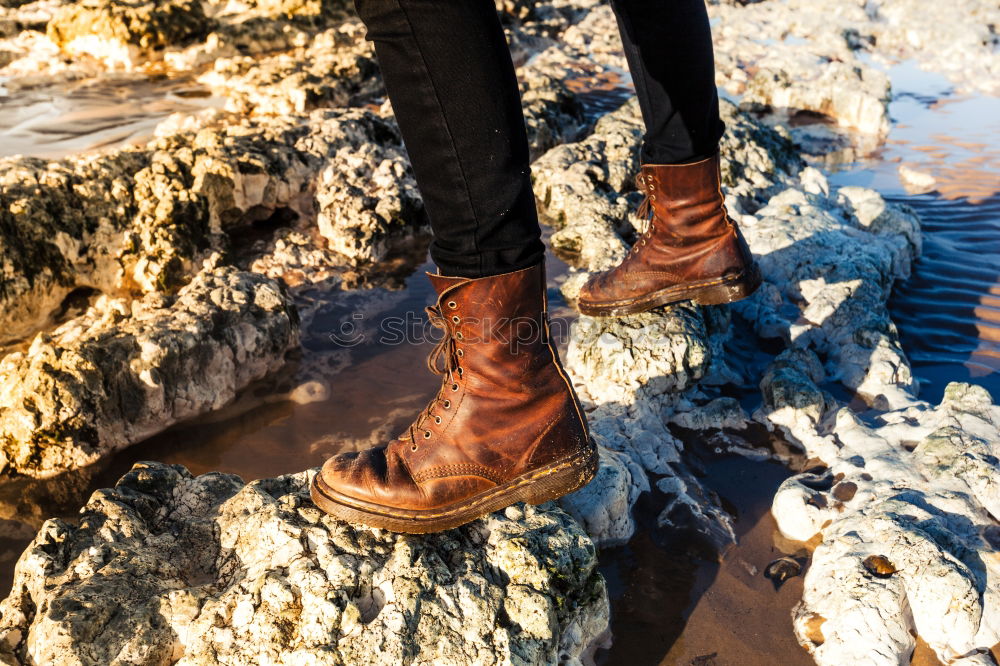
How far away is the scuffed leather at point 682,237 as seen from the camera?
227cm

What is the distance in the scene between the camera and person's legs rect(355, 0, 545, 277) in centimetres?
124

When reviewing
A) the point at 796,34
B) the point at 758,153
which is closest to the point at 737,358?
the point at 758,153

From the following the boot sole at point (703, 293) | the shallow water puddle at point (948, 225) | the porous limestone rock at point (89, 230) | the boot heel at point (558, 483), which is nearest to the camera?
the boot heel at point (558, 483)

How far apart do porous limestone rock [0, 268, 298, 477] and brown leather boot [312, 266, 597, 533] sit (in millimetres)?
1255

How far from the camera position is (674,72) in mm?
1981

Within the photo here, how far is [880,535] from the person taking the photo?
6.23 ft

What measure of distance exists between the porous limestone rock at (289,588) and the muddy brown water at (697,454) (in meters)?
0.25

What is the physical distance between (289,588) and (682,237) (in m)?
1.66

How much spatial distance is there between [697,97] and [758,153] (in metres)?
2.79

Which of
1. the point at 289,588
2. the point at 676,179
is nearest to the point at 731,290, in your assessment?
the point at 676,179

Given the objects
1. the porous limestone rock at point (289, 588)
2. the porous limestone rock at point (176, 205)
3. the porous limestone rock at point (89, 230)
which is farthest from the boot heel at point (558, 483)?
the porous limestone rock at point (89, 230)

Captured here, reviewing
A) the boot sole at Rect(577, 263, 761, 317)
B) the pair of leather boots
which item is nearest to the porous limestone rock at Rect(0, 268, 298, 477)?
the pair of leather boots

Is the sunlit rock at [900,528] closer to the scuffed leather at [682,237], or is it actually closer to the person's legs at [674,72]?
the scuffed leather at [682,237]

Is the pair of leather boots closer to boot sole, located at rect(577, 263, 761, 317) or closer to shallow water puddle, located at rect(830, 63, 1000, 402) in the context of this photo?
boot sole, located at rect(577, 263, 761, 317)
